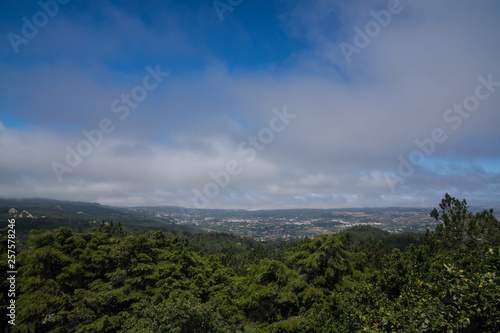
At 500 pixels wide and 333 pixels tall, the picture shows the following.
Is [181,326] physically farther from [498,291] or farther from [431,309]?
[498,291]

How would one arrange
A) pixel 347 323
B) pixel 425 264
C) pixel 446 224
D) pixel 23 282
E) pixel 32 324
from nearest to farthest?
pixel 347 323 → pixel 32 324 → pixel 23 282 → pixel 425 264 → pixel 446 224

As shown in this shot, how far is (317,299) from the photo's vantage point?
49.2 feet

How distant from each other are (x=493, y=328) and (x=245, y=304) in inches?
630

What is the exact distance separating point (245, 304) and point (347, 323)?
432 inches

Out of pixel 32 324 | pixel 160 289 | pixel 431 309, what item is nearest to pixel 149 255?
pixel 160 289

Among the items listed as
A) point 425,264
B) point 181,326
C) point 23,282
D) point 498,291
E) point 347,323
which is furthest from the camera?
point 425,264

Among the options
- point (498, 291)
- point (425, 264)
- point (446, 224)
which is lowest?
point (425, 264)

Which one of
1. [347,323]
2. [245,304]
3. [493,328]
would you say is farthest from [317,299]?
[493,328]

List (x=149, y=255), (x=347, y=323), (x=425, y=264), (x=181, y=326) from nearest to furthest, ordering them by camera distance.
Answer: (x=347, y=323), (x=181, y=326), (x=425, y=264), (x=149, y=255)

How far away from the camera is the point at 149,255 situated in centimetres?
2072

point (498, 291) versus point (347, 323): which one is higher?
point (498, 291)

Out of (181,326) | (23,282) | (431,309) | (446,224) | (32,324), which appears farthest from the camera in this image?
(446,224)

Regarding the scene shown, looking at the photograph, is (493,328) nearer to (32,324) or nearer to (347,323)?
(347,323)

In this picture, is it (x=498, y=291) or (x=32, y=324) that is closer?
(x=498, y=291)
